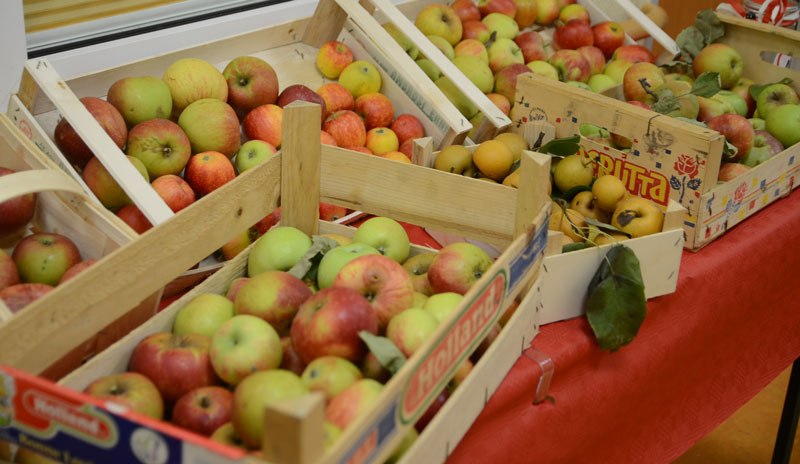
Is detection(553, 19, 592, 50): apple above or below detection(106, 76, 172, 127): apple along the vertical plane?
above

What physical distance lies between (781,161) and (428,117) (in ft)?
2.97

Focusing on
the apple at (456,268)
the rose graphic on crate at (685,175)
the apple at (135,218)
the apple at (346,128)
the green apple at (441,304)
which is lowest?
the apple at (135,218)

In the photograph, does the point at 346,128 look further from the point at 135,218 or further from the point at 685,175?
the point at 685,175

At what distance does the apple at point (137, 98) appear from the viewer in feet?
5.70

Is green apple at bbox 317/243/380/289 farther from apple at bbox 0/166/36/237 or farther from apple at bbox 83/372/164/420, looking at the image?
apple at bbox 0/166/36/237

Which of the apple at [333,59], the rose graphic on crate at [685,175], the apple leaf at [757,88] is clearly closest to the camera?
the rose graphic on crate at [685,175]

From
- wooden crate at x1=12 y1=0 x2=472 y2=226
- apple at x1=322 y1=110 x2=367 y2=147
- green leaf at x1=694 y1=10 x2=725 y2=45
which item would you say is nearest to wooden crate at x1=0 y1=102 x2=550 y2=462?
wooden crate at x1=12 y1=0 x2=472 y2=226

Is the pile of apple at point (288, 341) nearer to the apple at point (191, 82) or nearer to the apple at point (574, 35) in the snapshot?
the apple at point (191, 82)

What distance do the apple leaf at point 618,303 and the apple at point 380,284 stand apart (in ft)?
1.35

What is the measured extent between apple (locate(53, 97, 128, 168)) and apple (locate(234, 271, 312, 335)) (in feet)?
2.14

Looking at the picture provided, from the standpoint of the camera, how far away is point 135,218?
1565 millimetres

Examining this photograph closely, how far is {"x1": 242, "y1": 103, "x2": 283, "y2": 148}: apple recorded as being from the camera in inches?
72.8

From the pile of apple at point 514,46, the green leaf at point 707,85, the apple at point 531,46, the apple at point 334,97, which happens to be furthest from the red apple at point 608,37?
the apple at point 334,97

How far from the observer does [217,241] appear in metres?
1.26
